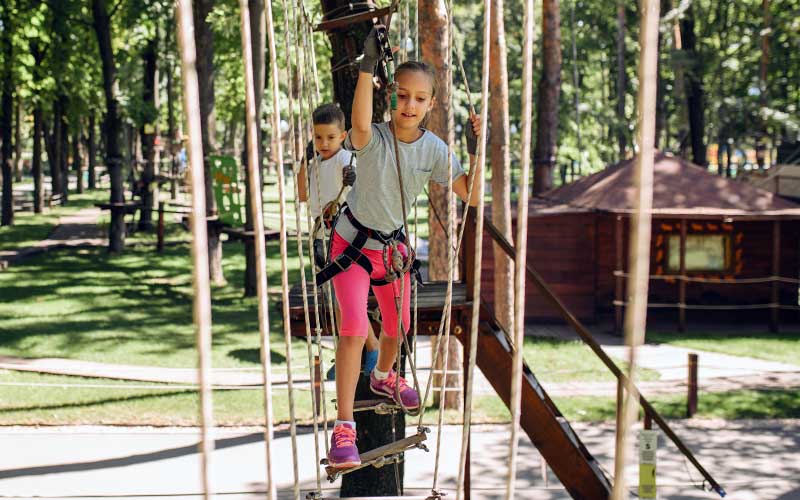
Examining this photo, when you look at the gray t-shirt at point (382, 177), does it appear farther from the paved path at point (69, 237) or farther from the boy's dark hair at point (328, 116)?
the paved path at point (69, 237)

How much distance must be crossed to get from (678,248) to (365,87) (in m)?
13.5

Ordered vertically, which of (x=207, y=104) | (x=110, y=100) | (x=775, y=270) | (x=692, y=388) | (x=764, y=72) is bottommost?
(x=692, y=388)

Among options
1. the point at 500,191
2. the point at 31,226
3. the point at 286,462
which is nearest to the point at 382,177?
the point at 286,462

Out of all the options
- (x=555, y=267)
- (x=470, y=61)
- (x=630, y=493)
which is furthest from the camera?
(x=470, y=61)

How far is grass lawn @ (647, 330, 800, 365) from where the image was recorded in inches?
530

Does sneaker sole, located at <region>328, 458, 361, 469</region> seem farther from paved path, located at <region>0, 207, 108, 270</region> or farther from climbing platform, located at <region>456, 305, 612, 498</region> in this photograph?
paved path, located at <region>0, 207, 108, 270</region>

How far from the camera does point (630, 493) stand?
791cm

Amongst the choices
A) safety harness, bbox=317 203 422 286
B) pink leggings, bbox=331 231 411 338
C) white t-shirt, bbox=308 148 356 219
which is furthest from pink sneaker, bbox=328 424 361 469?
white t-shirt, bbox=308 148 356 219

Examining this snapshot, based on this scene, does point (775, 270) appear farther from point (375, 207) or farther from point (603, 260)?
point (375, 207)

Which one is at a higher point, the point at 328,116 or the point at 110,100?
the point at 110,100

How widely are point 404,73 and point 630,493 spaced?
17.3 ft

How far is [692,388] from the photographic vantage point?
977 cm

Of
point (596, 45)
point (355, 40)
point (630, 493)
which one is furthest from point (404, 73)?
point (596, 45)

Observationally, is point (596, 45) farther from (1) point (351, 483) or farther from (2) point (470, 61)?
(1) point (351, 483)
